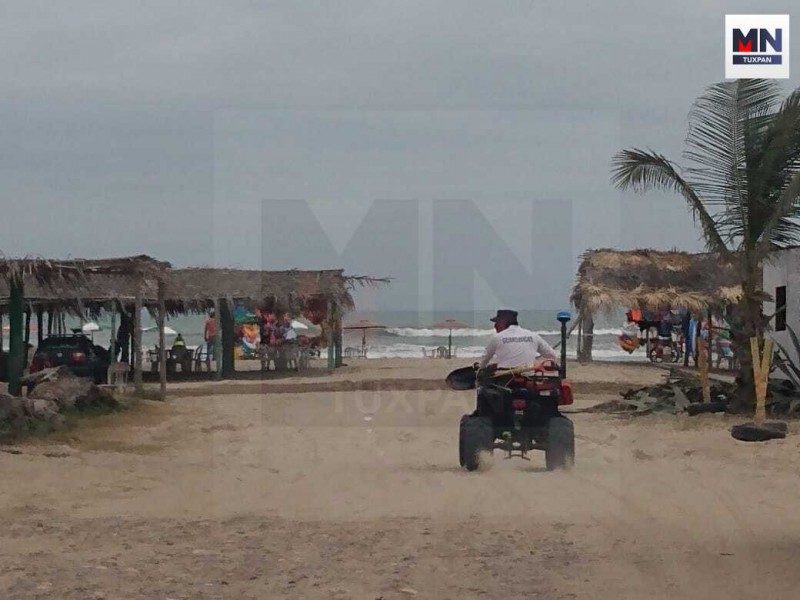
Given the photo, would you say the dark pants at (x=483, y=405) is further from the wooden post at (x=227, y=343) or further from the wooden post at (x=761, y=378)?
the wooden post at (x=227, y=343)

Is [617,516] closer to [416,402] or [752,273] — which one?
[752,273]

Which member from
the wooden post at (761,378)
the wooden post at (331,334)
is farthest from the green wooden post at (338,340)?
the wooden post at (761,378)

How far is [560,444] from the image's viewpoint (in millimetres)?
10500

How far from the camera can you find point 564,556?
6.91 metres

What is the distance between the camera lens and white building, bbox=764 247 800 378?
19.2m

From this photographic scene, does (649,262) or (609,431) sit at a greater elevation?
(649,262)

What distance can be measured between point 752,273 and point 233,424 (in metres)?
7.88

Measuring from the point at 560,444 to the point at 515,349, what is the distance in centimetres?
100

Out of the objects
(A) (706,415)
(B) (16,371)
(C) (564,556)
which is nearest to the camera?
(C) (564,556)

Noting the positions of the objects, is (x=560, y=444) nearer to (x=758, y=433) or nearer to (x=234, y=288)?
(x=758, y=433)

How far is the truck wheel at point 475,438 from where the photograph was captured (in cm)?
1048

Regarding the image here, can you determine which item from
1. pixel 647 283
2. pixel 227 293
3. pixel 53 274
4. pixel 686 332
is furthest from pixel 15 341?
pixel 686 332

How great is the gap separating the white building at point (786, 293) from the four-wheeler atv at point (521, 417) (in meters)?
9.40

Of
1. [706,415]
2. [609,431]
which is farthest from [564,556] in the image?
[706,415]
